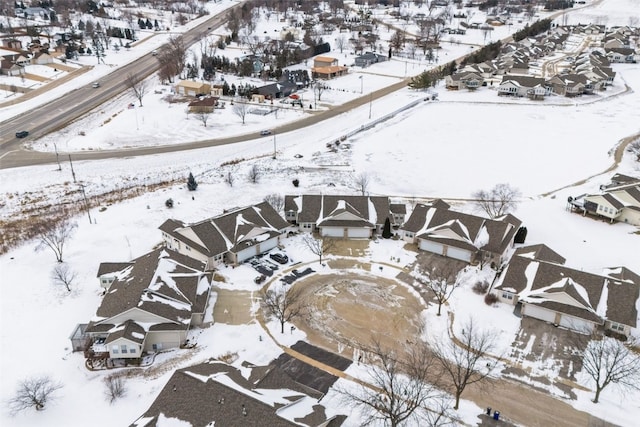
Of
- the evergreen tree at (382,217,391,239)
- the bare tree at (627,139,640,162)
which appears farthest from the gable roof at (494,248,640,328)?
the bare tree at (627,139,640,162)

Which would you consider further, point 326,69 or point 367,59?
point 367,59

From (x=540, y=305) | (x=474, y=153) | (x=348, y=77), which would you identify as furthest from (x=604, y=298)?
(x=348, y=77)

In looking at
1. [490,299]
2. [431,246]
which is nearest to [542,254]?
[490,299]

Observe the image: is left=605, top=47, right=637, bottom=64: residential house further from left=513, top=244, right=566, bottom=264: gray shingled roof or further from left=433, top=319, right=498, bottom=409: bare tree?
left=433, top=319, right=498, bottom=409: bare tree

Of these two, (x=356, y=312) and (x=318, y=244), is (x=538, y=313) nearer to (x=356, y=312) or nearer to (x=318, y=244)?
(x=356, y=312)

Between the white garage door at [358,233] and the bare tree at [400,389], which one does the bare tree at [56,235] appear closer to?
the white garage door at [358,233]

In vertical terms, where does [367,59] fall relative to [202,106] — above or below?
above

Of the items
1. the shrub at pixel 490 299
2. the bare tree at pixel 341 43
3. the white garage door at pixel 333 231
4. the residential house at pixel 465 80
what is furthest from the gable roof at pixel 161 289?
the bare tree at pixel 341 43
